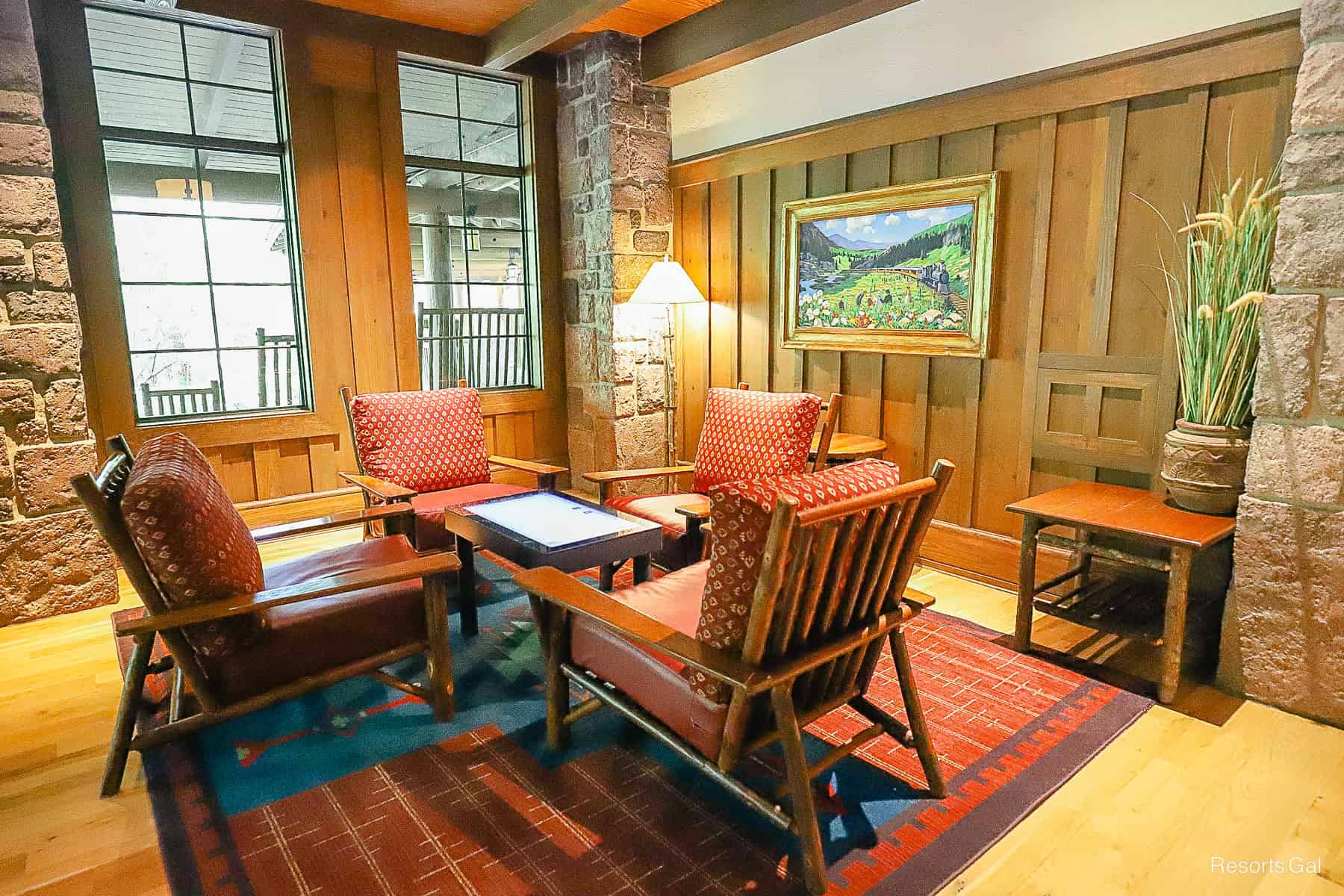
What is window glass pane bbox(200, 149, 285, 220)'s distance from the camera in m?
4.11

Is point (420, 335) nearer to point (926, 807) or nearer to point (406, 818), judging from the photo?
point (406, 818)

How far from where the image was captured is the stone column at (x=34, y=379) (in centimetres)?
308

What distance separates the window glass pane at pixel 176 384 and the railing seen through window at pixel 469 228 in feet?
3.81

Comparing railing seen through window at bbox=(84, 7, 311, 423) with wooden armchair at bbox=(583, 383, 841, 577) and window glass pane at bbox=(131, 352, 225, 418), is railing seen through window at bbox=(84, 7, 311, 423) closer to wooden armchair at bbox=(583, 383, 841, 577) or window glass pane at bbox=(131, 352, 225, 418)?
window glass pane at bbox=(131, 352, 225, 418)

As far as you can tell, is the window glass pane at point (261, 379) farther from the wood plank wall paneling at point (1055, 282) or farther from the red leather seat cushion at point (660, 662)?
the red leather seat cushion at point (660, 662)

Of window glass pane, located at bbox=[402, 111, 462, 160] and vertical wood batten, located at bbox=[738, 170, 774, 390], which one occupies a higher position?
window glass pane, located at bbox=[402, 111, 462, 160]

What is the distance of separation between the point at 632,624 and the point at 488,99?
14.0ft

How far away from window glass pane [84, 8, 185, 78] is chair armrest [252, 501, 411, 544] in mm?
2738

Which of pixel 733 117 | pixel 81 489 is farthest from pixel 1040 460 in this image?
pixel 81 489

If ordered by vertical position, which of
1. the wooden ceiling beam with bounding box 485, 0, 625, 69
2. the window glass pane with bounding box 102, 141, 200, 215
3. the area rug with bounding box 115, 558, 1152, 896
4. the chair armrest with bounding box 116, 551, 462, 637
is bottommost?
the area rug with bounding box 115, 558, 1152, 896

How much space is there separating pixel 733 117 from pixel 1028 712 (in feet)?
11.4

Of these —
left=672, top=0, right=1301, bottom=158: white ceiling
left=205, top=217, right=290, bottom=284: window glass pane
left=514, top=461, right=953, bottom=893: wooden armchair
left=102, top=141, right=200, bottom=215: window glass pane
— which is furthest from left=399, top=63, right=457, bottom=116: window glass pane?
left=514, top=461, right=953, bottom=893: wooden armchair

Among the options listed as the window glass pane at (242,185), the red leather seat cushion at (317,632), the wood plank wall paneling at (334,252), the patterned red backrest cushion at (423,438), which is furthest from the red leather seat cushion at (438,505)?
the window glass pane at (242,185)

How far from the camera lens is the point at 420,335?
15.9 feet
